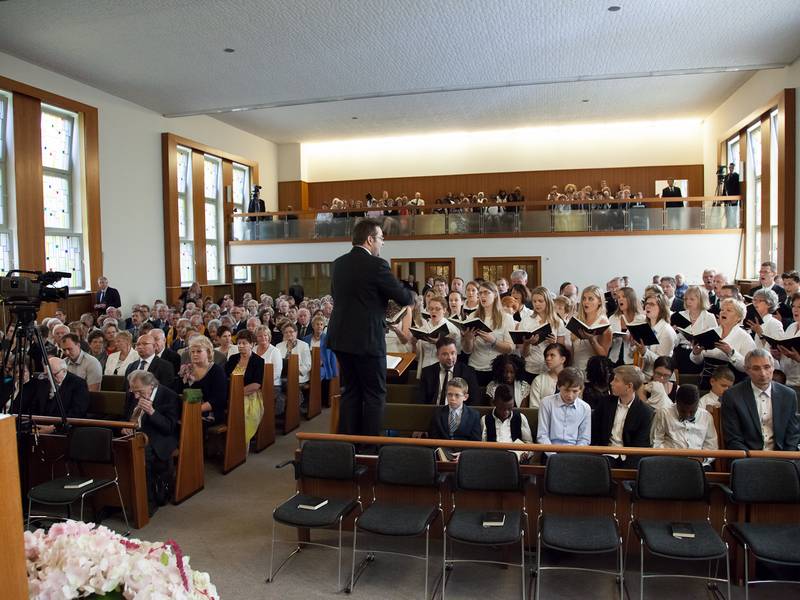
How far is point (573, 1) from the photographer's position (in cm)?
957

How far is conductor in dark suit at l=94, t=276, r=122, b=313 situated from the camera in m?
12.5

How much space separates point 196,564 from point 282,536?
25.4 inches

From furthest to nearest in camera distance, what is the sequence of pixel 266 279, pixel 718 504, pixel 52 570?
pixel 266 279 → pixel 718 504 → pixel 52 570

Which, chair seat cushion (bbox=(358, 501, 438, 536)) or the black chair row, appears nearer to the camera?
the black chair row

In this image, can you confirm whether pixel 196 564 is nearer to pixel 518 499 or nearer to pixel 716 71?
pixel 518 499

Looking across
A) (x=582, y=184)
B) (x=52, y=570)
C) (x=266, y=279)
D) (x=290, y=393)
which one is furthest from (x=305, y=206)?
(x=52, y=570)

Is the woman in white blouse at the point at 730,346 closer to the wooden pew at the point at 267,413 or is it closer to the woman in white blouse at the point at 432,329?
the woman in white blouse at the point at 432,329

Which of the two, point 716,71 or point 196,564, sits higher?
point 716,71

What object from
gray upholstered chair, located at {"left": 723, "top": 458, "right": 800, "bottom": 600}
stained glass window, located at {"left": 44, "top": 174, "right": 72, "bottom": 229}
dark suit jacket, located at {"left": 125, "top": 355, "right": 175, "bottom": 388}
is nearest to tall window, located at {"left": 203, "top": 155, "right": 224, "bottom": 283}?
stained glass window, located at {"left": 44, "top": 174, "right": 72, "bottom": 229}

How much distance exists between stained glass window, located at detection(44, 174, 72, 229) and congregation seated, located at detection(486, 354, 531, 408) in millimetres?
10369

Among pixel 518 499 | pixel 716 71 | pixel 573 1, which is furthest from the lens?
pixel 716 71

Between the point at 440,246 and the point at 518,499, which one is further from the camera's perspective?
the point at 440,246

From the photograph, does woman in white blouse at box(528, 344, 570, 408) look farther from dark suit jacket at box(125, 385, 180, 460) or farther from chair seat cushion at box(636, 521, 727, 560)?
dark suit jacket at box(125, 385, 180, 460)

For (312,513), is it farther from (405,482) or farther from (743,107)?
(743,107)
